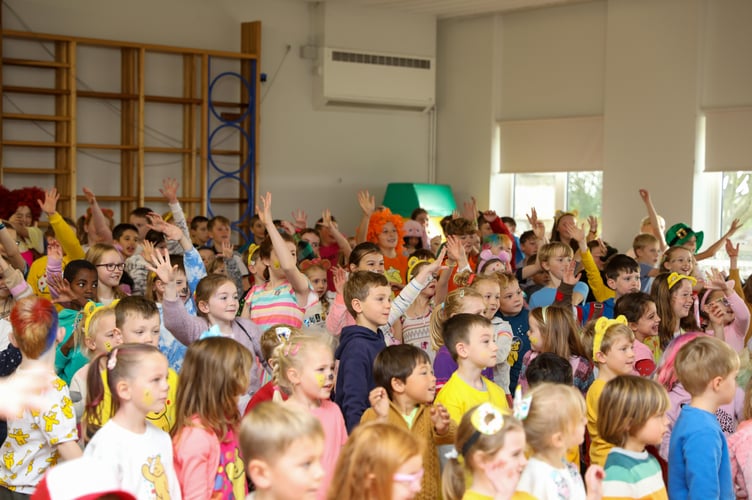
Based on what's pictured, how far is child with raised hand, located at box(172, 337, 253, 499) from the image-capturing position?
2.84 meters

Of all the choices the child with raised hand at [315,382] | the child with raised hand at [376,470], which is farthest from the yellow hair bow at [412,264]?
the child with raised hand at [376,470]

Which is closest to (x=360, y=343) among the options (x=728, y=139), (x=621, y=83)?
(x=728, y=139)

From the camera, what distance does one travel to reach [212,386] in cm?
298

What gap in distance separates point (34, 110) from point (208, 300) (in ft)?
21.7

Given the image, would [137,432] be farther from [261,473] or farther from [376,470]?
[376,470]

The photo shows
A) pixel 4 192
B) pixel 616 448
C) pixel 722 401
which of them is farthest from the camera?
pixel 4 192

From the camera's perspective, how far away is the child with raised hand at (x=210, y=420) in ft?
9.30

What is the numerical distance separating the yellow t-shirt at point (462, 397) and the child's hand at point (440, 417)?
23 centimetres

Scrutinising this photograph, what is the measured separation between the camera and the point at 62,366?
407cm

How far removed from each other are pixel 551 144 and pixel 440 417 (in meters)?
8.64

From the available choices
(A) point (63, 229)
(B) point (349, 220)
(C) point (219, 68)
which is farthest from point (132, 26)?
(A) point (63, 229)

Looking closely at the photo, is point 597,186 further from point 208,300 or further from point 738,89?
point 208,300

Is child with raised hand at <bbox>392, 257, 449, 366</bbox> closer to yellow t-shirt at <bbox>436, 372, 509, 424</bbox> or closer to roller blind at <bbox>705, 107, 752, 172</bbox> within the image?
yellow t-shirt at <bbox>436, 372, 509, 424</bbox>

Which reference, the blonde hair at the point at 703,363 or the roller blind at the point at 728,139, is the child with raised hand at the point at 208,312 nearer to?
the blonde hair at the point at 703,363
